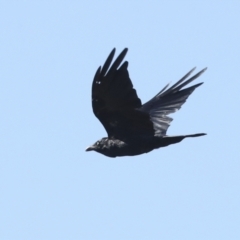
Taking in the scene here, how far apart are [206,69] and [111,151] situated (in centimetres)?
388

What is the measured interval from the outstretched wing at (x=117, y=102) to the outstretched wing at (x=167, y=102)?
5.83 ft

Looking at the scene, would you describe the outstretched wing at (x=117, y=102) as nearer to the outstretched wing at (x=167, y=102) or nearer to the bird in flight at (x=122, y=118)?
the bird in flight at (x=122, y=118)

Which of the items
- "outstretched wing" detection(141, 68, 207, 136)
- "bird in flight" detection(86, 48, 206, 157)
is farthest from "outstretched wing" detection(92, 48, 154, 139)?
"outstretched wing" detection(141, 68, 207, 136)

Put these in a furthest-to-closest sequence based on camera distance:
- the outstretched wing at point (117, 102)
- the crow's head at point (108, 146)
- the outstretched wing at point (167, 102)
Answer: the outstretched wing at point (167, 102) < the crow's head at point (108, 146) < the outstretched wing at point (117, 102)

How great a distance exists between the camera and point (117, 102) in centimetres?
1867

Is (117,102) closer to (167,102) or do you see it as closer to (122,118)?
(122,118)

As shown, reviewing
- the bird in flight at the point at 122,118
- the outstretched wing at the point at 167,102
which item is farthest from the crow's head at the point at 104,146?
the outstretched wing at the point at 167,102

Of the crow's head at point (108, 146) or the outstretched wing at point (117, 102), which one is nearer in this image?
the outstretched wing at point (117, 102)

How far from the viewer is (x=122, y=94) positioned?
725 inches

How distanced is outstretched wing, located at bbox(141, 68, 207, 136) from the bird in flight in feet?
0.15

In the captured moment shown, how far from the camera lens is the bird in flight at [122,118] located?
18156mm

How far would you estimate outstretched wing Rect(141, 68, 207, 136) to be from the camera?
21.4 m

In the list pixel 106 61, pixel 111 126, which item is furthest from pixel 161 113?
pixel 106 61

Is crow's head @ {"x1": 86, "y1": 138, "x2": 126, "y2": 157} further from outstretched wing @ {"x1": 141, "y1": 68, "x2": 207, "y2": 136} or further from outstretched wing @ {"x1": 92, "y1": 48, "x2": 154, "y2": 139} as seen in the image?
outstretched wing @ {"x1": 141, "y1": 68, "x2": 207, "y2": 136}
